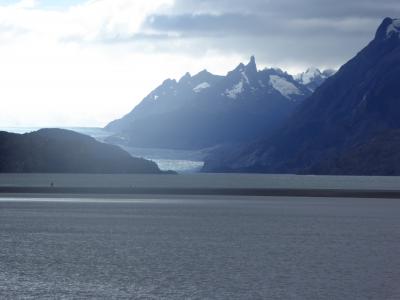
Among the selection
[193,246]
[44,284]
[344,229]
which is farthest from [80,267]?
[344,229]

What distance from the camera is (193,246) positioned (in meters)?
66.0

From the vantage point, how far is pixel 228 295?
39.3 meters

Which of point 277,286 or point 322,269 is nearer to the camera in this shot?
point 277,286

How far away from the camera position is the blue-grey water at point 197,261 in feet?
133

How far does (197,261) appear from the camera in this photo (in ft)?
178

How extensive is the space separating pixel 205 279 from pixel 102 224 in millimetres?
50101

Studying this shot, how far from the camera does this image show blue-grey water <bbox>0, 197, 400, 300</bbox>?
133ft

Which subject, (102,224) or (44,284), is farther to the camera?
(102,224)

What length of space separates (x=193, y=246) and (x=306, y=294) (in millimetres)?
26932

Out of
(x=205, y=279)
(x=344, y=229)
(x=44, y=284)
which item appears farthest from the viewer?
(x=344, y=229)

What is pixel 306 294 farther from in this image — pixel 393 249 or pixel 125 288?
pixel 393 249

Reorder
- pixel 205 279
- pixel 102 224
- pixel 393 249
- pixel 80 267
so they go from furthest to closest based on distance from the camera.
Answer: pixel 102 224
pixel 393 249
pixel 80 267
pixel 205 279

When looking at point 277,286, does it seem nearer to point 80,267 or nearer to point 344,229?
point 80,267

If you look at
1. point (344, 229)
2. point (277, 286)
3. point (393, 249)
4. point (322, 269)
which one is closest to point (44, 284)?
point (277, 286)
